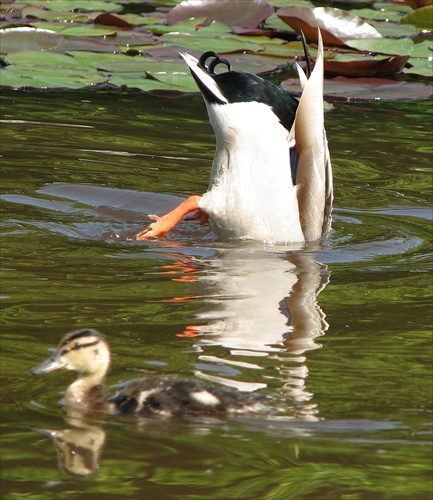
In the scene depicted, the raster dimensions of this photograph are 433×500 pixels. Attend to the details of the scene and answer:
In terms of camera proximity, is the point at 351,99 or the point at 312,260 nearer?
the point at 312,260

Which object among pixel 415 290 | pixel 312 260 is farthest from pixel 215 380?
pixel 312 260

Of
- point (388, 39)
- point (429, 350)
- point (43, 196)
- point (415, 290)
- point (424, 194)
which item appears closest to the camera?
point (429, 350)

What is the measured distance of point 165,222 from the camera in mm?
5273

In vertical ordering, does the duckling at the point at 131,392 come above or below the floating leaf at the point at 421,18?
below

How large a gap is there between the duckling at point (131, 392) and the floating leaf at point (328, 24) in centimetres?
670

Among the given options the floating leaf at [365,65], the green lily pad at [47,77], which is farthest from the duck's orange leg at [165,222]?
the floating leaf at [365,65]

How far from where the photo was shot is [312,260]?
4957mm

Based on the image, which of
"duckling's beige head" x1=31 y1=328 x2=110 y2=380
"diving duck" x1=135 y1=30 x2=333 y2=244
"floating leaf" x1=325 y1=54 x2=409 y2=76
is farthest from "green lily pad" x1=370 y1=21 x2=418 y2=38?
"duckling's beige head" x1=31 y1=328 x2=110 y2=380

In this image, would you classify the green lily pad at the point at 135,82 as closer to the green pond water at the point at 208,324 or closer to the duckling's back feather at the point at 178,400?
the green pond water at the point at 208,324

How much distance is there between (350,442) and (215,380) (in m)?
0.51

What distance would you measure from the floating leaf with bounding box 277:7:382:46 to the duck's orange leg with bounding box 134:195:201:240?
14.5ft

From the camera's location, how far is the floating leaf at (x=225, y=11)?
1005 centimetres

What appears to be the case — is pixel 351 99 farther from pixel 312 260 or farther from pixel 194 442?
pixel 194 442

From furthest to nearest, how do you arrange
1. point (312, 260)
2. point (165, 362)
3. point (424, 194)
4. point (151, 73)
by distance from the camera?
point (151, 73) → point (424, 194) → point (312, 260) → point (165, 362)
